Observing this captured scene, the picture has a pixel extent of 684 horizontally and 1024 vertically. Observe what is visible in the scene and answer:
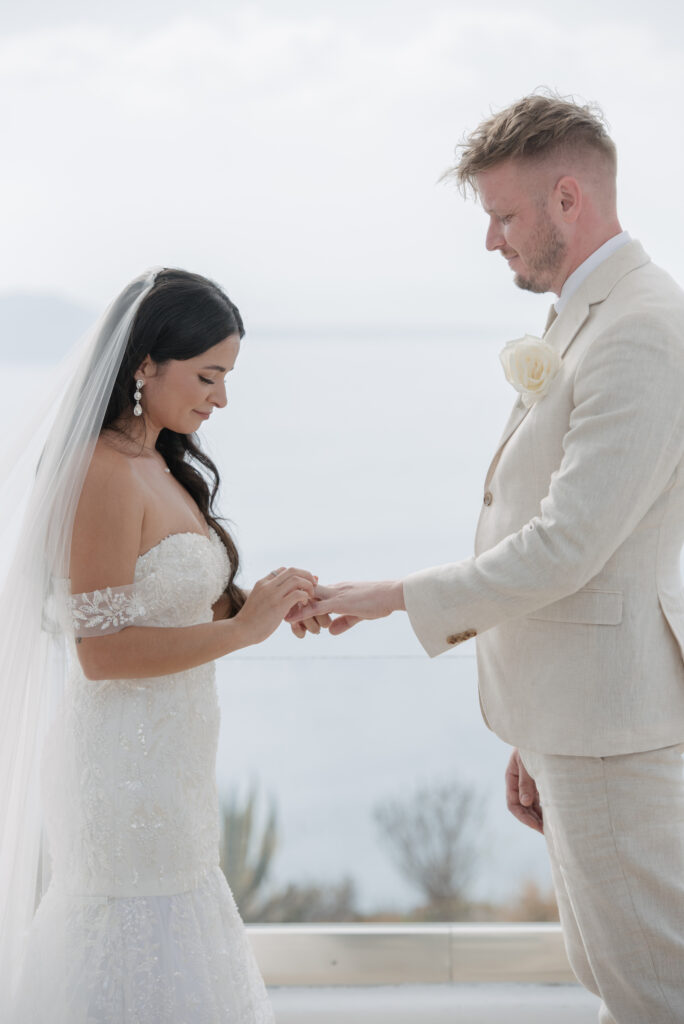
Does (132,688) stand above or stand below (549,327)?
below

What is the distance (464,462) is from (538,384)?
1669 mm

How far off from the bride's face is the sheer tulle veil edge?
98 mm

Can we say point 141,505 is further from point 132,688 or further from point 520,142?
point 520,142

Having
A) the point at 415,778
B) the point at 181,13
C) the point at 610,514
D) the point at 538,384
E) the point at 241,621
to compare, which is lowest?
the point at 415,778

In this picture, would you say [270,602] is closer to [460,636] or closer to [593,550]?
[460,636]

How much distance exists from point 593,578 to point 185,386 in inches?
34.2

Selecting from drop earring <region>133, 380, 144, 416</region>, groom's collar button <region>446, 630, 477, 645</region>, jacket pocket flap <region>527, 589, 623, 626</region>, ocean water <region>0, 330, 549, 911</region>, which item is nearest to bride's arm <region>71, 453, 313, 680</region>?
drop earring <region>133, 380, 144, 416</region>

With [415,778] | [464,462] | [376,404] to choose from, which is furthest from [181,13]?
[415,778]

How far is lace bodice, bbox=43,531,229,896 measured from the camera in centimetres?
177

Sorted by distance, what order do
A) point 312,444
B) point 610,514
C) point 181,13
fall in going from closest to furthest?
point 610,514
point 181,13
point 312,444

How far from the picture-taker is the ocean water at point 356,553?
312 centimetres

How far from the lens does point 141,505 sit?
1.82m

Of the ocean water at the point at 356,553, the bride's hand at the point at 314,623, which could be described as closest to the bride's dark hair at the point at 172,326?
the bride's hand at the point at 314,623

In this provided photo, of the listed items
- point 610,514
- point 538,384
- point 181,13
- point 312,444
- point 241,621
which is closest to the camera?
point 610,514
